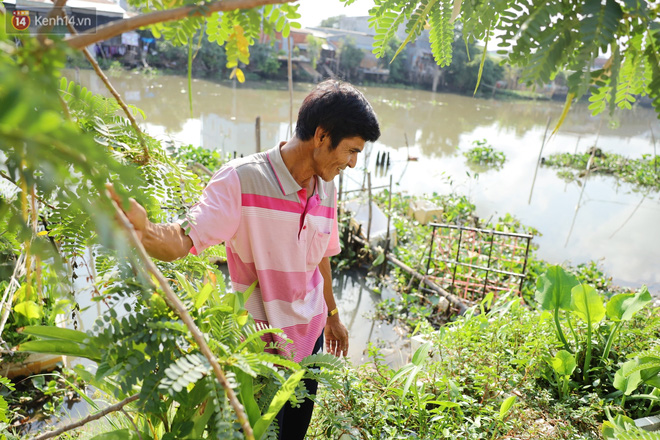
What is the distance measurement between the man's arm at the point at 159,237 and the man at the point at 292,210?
199 millimetres

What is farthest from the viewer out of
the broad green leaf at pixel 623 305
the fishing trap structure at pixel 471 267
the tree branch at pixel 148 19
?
the fishing trap structure at pixel 471 267

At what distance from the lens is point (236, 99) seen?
16.3 m

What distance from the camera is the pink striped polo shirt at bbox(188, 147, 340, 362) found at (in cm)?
142

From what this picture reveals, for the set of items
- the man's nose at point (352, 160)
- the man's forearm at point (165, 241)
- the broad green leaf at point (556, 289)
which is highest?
the man's nose at point (352, 160)

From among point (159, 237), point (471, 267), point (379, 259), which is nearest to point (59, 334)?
point (159, 237)

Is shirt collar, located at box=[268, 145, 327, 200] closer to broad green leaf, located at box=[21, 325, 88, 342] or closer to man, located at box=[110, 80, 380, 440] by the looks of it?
man, located at box=[110, 80, 380, 440]

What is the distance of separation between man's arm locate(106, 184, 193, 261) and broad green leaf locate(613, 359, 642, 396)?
6.16ft

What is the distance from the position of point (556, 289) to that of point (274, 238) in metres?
1.58

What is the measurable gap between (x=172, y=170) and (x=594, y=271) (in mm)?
5765

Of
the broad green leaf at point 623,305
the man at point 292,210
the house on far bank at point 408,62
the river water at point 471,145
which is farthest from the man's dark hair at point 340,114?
the house on far bank at point 408,62

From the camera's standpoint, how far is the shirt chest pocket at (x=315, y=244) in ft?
5.22

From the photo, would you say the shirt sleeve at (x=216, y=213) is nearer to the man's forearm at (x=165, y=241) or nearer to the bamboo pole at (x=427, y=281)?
the man's forearm at (x=165, y=241)

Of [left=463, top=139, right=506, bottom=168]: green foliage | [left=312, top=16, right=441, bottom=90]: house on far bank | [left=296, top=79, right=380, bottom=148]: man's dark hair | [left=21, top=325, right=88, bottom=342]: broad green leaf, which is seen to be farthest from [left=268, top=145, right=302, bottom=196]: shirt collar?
[left=312, top=16, right=441, bottom=90]: house on far bank

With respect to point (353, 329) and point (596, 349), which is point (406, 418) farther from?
point (353, 329)
